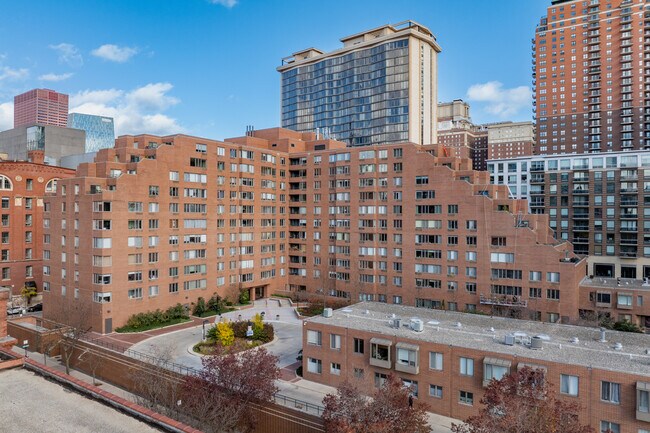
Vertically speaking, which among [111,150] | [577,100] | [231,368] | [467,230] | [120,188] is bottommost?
[231,368]

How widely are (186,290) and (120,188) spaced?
18.6 m

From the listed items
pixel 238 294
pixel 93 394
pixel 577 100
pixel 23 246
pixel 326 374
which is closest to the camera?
pixel 93 394

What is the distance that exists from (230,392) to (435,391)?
648 inches

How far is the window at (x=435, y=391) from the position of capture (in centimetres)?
3784

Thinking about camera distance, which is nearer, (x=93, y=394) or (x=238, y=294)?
(x=93, y=394)

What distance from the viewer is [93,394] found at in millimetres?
19719

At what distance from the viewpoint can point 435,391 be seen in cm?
3806

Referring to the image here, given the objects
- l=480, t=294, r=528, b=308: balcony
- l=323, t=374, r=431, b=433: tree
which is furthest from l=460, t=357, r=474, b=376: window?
l=480, t=294, r=528, b=308: balcony

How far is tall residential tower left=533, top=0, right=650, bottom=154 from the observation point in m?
150

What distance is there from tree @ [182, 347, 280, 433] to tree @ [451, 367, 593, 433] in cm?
1456

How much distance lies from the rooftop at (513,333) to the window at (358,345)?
1.01m

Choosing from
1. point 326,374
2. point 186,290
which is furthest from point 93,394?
point 186,290

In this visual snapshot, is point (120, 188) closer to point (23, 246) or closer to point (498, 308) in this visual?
point (23, 246)

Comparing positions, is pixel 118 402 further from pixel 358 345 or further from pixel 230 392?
pixel 358 345
